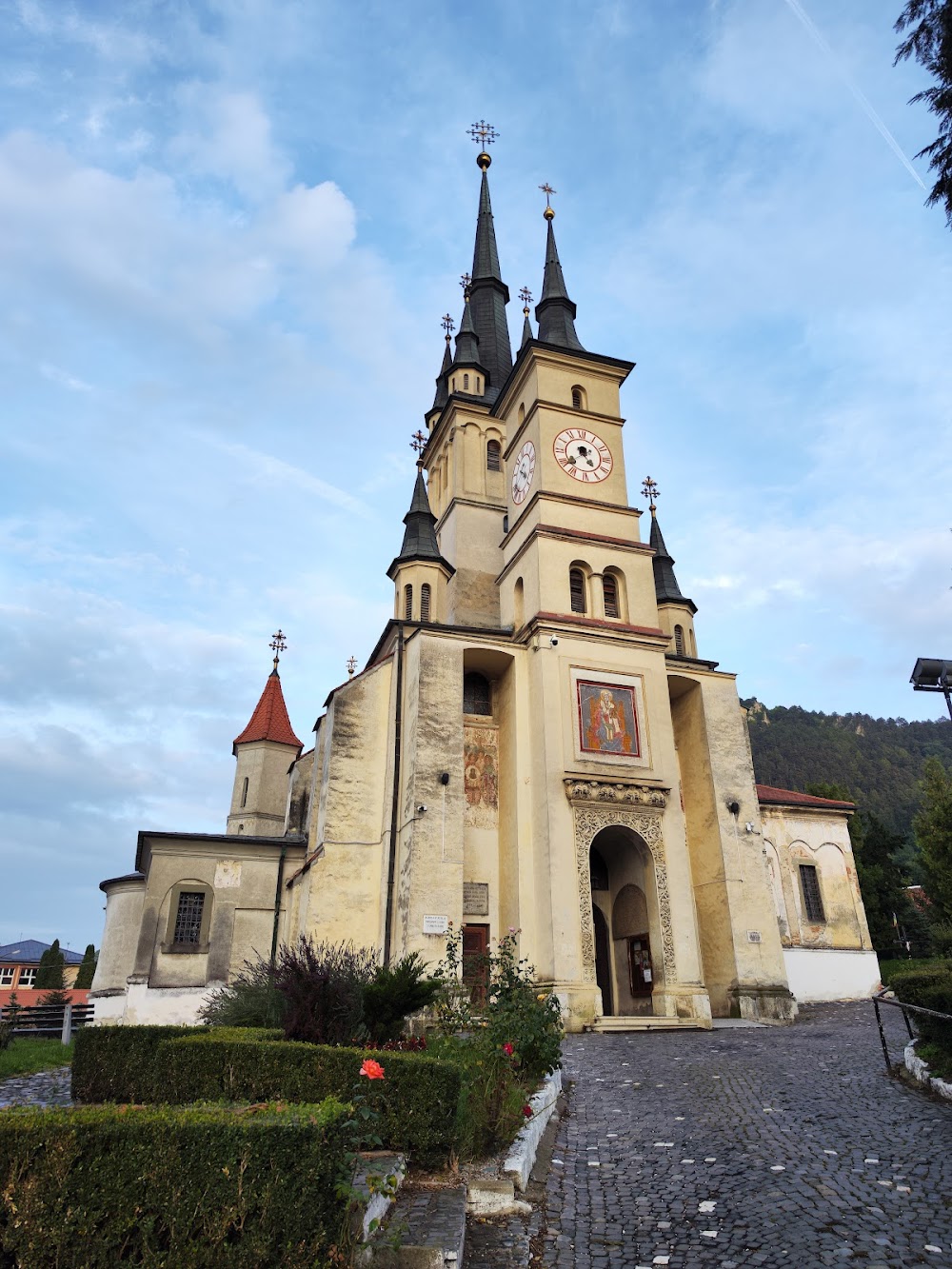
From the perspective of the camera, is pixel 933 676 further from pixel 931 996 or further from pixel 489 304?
pixel 489 304

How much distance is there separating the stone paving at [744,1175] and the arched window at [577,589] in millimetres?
15191

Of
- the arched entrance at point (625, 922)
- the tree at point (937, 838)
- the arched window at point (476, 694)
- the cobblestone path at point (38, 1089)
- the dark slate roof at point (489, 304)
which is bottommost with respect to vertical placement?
the cobblestone path at point (38, 1089)

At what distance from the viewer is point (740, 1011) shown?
2194 cm

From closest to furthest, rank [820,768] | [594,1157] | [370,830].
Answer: [594,1157]
[370,830]
[820,768]

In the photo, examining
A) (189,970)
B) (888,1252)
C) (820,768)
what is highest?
(820,768)

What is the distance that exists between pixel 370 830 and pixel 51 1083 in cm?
1170

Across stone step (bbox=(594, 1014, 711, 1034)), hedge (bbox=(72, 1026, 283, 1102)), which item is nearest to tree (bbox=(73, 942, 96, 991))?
stone step (bbox=(594, 1014, 711, 1034))

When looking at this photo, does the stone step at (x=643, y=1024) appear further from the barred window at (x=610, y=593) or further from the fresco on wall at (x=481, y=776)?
the barred window at (x=610, y=593)

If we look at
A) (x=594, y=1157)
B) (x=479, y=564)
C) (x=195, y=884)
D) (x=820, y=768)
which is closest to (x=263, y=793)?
(x=195, y=884)

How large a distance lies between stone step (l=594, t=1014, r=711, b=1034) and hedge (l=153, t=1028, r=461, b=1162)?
12626 millimetres

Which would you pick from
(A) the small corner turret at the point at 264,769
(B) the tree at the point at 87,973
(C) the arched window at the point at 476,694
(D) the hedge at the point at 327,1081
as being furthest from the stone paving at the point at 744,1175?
(B) the tree at the point at 87,973

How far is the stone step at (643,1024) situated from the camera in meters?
19.3

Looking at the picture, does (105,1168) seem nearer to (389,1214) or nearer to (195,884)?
(389,1214)

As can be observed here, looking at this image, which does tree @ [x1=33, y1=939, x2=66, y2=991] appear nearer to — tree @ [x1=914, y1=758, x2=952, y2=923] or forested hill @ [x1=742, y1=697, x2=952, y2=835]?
tree @ [x1=914, y1=758, x2=952, y2=923]
